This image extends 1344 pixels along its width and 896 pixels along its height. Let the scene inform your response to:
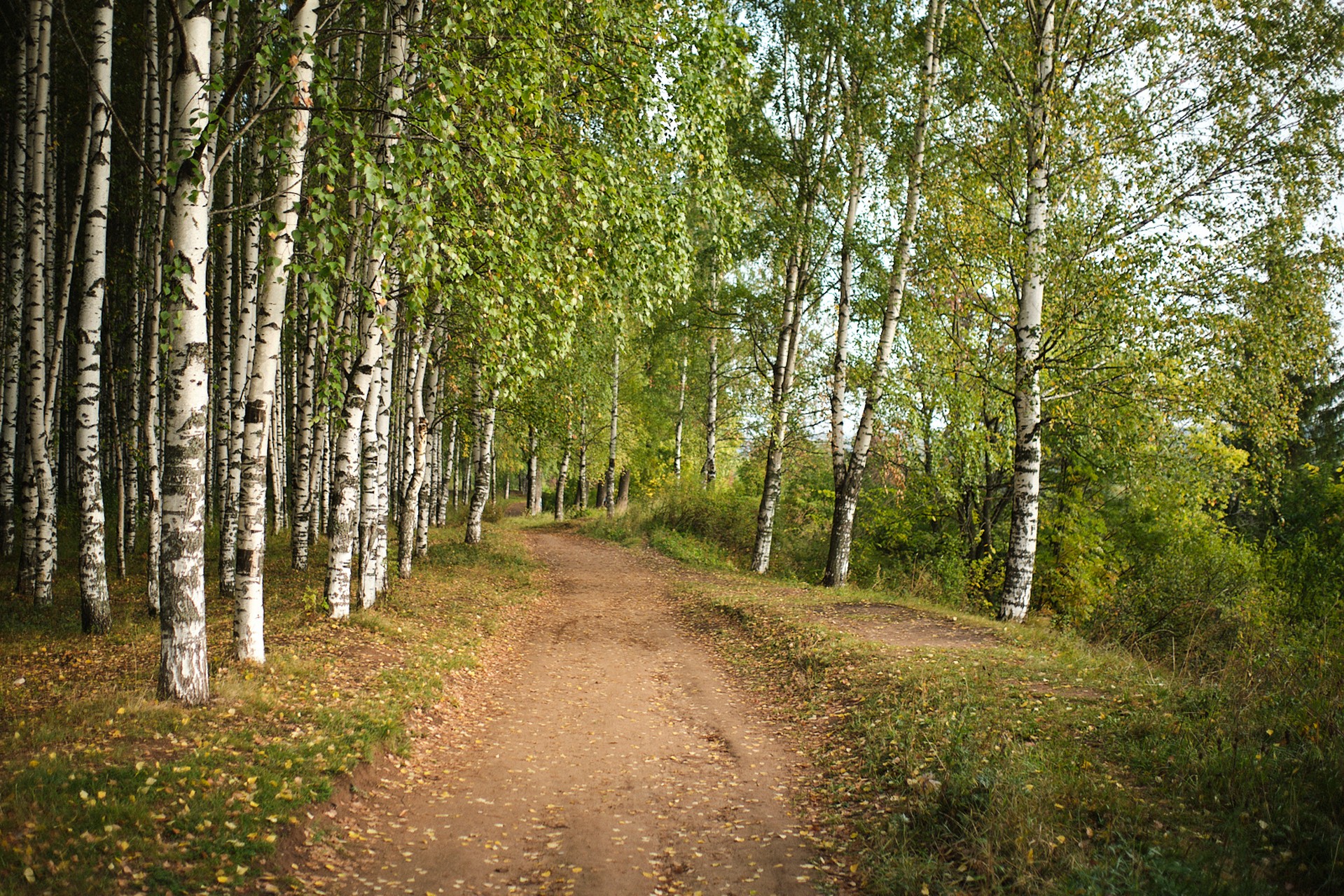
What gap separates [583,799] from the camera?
5863 mm

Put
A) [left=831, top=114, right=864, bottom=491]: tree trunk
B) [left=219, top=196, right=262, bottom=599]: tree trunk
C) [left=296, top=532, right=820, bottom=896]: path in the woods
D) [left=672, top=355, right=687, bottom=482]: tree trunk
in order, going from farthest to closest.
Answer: [left=672, top=355, right=687, bottom=482]: tree trunk → [left=831, top=114, right=864, bottom=491]: tree trunk → [left=219, top=196, right=262, bottom=599]: tree trunk → [left=296, top=532, right=820, bottom=896]: path in the woods

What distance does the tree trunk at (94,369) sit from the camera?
8047 mm

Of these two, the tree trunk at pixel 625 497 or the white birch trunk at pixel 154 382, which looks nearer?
the white birch trunk at pixel 154 382

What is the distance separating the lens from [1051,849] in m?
Answer: 4.17

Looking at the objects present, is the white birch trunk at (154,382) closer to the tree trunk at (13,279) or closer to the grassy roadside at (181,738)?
the grassy roadside at (181,738)

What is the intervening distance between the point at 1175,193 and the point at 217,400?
789 inches

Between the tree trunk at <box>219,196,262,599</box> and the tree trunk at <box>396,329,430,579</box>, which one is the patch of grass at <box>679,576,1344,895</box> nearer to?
the tree trunk at <box>396,329,430,579</box>

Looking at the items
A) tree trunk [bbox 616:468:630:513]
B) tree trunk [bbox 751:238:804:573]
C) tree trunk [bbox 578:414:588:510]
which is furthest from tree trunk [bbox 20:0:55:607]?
tree trunk [bbox 616:468:630:513]

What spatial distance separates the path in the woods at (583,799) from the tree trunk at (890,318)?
625 centimetres

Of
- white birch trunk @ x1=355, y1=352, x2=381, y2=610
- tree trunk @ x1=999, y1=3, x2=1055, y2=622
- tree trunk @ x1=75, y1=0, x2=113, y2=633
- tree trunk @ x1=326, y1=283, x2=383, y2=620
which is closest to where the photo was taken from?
tree trunk @ x1=75, y1=0, x2=113, y2=633

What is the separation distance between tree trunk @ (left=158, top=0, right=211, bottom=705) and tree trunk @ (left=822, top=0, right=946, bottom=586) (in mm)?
11028

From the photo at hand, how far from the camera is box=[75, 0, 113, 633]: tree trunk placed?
317 inches

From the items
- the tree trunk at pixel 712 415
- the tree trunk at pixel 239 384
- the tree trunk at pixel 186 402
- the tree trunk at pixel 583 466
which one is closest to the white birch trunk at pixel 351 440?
the tree trunk at pixel 239 384

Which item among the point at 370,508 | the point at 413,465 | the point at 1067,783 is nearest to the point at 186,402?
the point at 370,508
